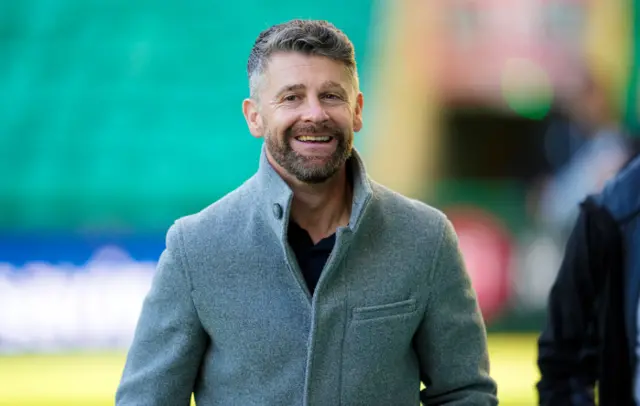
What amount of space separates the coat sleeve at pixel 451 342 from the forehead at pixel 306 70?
37cm

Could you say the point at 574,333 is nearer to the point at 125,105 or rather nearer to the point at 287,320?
the point at 287,320

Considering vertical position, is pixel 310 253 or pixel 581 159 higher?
pixel 581 159

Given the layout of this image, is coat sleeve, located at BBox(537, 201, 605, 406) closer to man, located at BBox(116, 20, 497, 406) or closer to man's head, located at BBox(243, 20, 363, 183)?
man, located at BBox(116, 20, 497, 406)

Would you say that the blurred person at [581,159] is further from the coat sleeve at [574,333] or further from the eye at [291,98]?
the eye at [291,98]

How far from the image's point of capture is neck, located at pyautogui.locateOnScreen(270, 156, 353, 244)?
1.86 meters

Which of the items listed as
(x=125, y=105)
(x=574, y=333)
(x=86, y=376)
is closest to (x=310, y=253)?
(x=574, y=333)

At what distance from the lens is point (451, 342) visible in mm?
1854

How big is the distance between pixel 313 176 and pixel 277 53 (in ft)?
0.74

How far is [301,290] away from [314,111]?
317 millimetres

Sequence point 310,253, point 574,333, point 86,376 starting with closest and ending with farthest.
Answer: point 310,253
point 574,333
point 86,376

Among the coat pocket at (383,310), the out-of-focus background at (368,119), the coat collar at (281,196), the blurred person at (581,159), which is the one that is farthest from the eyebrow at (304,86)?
the out-of-focus background at (368,119)

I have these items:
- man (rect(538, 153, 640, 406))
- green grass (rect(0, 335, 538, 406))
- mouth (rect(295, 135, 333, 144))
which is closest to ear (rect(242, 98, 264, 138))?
mouth (rect(295, 135, 333, 144))

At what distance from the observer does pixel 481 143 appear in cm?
864

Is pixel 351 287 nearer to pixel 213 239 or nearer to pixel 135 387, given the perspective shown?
pixel 213 239
